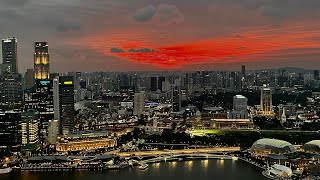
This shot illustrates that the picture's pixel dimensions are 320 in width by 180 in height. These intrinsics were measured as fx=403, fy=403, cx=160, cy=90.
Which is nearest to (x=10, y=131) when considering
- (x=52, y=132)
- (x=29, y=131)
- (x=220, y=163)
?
(x=29, y=131)

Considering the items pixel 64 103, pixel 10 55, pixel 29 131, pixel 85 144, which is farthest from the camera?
pixel 10 55

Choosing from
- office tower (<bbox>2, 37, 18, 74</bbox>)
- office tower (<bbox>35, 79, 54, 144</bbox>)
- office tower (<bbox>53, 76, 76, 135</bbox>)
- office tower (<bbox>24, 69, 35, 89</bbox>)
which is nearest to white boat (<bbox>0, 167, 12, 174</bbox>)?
office tower (<bbox>35, 79, 54, 144</bbox>)

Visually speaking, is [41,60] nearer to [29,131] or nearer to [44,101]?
[44,101]

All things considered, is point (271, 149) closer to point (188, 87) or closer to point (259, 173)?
point (259, 173)

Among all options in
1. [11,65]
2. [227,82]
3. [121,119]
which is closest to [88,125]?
[121,119]

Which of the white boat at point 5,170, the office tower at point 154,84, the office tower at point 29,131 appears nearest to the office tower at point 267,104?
the office tower at point 29,131

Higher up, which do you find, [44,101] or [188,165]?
[44,101]
